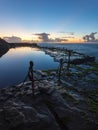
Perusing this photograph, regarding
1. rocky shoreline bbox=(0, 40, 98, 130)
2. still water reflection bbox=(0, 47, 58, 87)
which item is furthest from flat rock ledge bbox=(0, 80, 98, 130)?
still water reflection bbox=(0, 47, 58, 87)

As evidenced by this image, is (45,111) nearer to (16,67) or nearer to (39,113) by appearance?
(39,113)

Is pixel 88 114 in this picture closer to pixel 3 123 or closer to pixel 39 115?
pixel 39 115

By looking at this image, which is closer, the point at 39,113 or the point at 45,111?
the point at 39,113

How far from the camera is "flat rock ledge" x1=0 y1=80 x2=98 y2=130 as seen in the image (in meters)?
9.74

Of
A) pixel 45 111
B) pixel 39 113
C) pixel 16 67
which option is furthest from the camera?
pixel 16 67

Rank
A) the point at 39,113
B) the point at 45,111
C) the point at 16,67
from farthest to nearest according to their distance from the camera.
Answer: the point at 16,67
the point at 45,111
the point at 39,113

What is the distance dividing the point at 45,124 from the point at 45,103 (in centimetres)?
296

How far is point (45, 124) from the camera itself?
388 inches

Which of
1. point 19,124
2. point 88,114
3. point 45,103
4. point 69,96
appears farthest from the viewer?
point 69,96

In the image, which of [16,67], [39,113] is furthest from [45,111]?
[16,67]

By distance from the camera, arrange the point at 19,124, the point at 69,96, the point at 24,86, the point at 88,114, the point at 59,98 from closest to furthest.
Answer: the point at 19,124 < the point at 88,114 < the point at 59,98 < the point at 69,96 < the point at 24,86

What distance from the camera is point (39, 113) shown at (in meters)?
11.1

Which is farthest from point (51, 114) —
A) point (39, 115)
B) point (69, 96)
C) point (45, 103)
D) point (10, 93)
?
point (10, 93)

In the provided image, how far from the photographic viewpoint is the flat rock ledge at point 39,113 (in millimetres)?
9742
